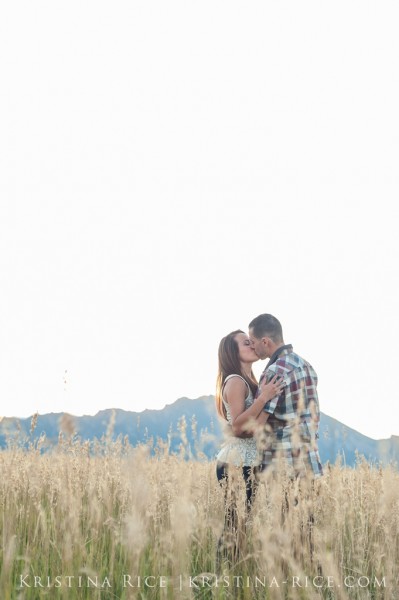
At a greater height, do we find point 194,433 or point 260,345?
point 260,345

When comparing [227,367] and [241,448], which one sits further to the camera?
[227,367]

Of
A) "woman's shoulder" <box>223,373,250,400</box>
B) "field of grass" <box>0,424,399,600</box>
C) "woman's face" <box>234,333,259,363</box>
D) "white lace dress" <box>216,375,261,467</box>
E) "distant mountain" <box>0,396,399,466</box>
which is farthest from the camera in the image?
"woman's face" <box>234,333,259,363</box>

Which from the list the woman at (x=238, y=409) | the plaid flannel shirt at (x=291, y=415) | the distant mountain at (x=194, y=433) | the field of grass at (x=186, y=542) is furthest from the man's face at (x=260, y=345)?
the field of grass at (x=186, y=542)

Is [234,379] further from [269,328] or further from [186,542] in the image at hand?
[186,542]

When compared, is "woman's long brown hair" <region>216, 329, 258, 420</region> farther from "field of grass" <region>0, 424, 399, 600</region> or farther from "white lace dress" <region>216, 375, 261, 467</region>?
"field of grass" <region>0, 424, 399, 600</region>

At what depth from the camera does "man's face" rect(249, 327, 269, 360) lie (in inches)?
167

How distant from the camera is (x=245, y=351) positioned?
460cm

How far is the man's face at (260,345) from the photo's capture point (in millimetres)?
4230

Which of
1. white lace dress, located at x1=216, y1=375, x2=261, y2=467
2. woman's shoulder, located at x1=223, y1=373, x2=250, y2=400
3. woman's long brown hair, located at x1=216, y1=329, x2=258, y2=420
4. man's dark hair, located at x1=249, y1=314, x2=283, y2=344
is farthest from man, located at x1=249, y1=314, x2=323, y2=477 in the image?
woman's long brown hair, located at x1=216, y1=329, x2=258, y2=420

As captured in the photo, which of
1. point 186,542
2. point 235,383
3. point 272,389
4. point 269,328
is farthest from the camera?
point 235,383

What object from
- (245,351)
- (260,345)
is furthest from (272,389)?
(245,351)

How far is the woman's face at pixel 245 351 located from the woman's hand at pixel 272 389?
0.62 metres

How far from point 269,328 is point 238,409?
0.61 metres

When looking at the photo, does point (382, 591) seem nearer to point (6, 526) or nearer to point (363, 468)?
point (363, 468)
